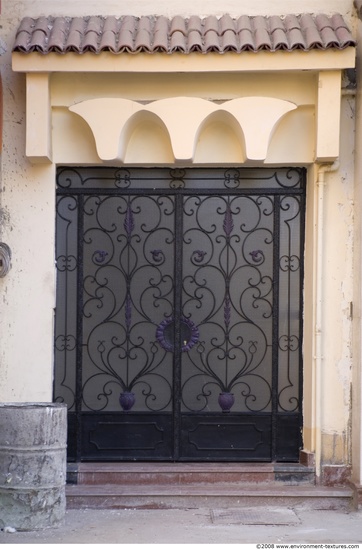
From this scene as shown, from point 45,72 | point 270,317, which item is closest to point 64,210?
point 45,72

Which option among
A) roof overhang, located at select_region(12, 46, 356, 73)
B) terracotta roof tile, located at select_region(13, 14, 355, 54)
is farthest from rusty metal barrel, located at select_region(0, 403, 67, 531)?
terracotta roof tile, located at select_region(13, 14, 355, 54)

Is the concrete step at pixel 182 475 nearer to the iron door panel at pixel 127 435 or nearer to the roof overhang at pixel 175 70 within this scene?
the iron door panel at pixel 127 435

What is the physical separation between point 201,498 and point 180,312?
1.72 metres

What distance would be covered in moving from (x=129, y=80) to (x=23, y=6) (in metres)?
1.23

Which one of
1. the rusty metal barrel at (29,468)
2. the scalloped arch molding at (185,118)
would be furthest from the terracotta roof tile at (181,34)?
the rusty metal barrel at (29,468)

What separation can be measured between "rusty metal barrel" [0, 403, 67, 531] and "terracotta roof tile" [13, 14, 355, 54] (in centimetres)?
317

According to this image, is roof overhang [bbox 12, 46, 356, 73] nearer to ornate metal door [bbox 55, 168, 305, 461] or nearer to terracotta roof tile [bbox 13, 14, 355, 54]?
terracotta roof tile [bbox 13, 14, 355, 54]

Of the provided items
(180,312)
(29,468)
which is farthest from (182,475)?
(29,468)

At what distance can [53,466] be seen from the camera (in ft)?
27.5

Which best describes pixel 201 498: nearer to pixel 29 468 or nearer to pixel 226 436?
pixel 226 436

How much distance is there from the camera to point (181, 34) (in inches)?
363

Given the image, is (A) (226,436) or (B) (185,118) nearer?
(B) (185,118)

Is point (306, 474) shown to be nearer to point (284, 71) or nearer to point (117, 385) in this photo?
point (117, 385)

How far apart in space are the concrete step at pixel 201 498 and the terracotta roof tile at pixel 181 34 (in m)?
3.89
